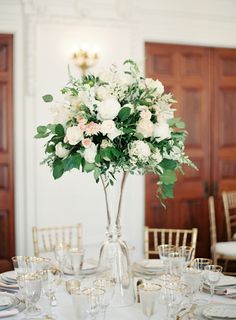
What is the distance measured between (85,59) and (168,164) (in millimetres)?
2568

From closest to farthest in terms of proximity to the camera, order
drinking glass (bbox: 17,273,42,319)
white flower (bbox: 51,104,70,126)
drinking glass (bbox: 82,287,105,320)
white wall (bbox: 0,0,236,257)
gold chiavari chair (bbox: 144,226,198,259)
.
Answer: drinking glass (bbox: 82,287,105,320), drinking glass (bbox: 17,273,42,319), white flower (bbox: 51,104,70,126), gold chiavari chair (bbox: 144,226,198,259), white wall (bbox: 0,0,236,257)

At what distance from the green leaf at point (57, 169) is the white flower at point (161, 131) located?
0.43 meters

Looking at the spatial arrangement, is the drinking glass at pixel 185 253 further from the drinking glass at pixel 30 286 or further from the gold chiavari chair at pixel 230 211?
the gold chiavari chair at pixel 230 211

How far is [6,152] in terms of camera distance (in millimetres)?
4805

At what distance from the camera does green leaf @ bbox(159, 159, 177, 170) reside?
2443mm

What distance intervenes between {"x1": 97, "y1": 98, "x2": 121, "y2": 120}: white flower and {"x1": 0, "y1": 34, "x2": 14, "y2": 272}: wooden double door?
2650 mm

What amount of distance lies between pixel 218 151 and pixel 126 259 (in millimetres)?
3232

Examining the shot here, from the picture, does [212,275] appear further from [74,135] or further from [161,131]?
[74,135]

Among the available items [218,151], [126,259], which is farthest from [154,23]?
[126,259]

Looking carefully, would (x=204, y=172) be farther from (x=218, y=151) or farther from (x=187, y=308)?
(x=187, y=308)

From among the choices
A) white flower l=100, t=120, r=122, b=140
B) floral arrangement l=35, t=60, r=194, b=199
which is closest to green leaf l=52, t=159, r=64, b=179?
floral arrangement l=35, t=60, r=194, b=199

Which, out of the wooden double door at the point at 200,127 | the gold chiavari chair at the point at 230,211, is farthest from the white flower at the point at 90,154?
the gold chiavari chair at the point at 230,211

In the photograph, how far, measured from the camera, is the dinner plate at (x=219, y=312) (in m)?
2.09

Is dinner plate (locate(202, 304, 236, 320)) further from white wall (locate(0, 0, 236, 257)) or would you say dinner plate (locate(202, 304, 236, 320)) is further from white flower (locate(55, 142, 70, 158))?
white wall (locate(0, 0, 236, 257))
